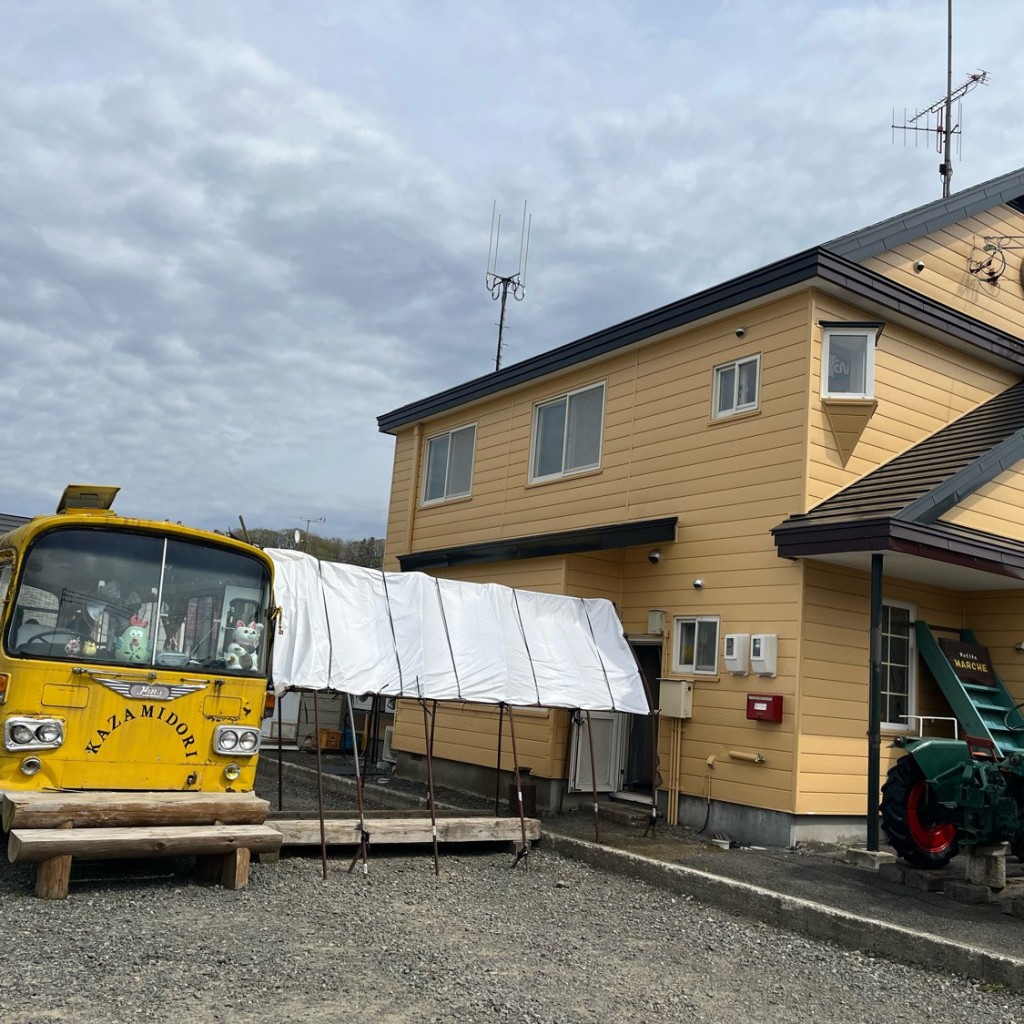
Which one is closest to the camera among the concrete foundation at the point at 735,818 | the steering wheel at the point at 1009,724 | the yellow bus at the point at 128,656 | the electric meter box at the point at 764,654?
the yellow bus at the point at 128,656

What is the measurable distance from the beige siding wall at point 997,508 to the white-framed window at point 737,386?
2.46 metres

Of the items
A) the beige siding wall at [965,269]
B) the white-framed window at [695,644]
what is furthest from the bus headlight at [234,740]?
the beige siding wall at [965,269]

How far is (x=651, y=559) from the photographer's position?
12.1m

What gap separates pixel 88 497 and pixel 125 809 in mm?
2753

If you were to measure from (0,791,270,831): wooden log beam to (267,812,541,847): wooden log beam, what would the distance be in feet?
2.15

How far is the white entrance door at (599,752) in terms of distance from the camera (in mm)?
11867

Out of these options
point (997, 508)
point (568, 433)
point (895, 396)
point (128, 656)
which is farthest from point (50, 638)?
point (997, 508)

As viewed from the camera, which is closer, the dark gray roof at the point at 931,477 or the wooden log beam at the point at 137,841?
the wooden log beam at the point at 137,841

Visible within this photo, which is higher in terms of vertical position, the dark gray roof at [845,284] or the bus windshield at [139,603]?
the dark gray roof at [845,284]

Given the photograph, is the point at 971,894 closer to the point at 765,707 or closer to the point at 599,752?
the point at 765,707

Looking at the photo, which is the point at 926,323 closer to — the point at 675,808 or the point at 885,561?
the point at 885,561

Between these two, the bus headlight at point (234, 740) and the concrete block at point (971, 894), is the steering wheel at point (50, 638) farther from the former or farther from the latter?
the concrete block at point (971, 894)

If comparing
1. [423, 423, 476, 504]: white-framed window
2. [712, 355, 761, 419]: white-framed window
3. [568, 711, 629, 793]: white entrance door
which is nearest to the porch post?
[712, 355, 761, 419]: white-framed window

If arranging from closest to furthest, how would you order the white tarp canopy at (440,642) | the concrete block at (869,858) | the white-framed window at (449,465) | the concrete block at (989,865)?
the concrete block at (989,865) → the white tarp canopy at (440,642) → the concrete block at (869,858) → the white-framed window at (449,465)
